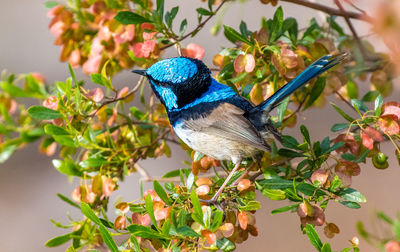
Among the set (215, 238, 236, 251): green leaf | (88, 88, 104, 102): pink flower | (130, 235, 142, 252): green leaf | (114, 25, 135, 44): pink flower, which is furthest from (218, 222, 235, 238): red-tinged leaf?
(114, 25, 135, 44): pink flower

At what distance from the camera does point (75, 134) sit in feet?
7.81

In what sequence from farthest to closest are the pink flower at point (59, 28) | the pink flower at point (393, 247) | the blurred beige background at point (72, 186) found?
the blurred beige background at point (72, 186) < the pink flower at point (59, 28) < the pink flower at point (393, 247)

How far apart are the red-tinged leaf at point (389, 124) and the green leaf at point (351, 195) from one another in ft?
0.98

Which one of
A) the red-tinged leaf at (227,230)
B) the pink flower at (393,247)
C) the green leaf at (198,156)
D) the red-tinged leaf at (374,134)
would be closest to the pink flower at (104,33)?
the green leaf at (198,156)

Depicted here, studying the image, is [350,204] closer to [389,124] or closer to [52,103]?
[389,124]

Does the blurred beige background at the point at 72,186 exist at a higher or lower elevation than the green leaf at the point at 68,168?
lower

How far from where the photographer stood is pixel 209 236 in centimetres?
182

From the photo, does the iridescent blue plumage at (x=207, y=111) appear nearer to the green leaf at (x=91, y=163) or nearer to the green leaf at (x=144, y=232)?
the green leaf at (x=91, y=163)

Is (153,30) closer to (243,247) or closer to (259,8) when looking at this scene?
(243,247)

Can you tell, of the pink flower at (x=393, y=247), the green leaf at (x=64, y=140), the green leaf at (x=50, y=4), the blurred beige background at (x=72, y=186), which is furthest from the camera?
the blurred beige background at (x=72, y=186)

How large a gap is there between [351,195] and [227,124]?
0.82 m

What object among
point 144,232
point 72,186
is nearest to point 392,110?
point 144,232

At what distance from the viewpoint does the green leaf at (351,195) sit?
197 cm

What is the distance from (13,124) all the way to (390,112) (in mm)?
2009
